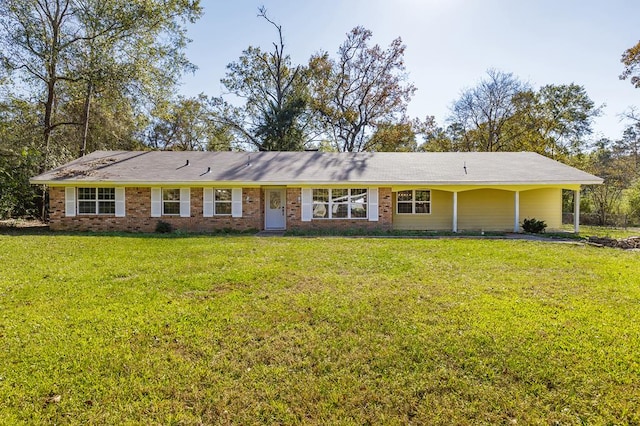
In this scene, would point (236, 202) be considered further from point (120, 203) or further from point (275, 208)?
point (120, 203)

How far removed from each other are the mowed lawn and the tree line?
607 inches

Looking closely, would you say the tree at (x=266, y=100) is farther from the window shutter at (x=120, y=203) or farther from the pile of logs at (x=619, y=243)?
the pile of logs at (x=619, y=243)

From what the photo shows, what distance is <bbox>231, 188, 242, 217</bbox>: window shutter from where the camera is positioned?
15672 millimetres

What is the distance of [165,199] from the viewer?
15.7m

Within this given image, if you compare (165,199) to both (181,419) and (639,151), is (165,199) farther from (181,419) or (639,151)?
(639,151)

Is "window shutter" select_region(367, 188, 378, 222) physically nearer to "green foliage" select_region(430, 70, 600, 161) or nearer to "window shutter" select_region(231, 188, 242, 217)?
"window shutter" select_region(231, 188, 242, 217)

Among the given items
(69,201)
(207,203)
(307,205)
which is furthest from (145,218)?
(307,205)

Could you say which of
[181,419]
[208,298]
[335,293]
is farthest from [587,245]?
[181,419]

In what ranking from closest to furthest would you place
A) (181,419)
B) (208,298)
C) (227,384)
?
(181,419) < (227,384) < (208,298)

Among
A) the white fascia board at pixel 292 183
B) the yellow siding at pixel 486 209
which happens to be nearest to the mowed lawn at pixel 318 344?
the white fascia board at pixel 292 183

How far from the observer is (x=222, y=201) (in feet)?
51.9

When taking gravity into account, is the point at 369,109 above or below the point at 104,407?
above

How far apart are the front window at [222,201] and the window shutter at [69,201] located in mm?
6117

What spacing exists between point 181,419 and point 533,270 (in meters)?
7.31
